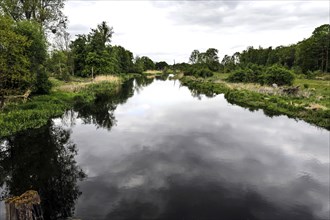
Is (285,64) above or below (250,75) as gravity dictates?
above

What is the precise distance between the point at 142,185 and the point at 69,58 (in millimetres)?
57546

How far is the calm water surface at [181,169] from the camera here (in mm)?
10938

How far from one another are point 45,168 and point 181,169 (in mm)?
7276

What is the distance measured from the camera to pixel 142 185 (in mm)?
Answer: 12836

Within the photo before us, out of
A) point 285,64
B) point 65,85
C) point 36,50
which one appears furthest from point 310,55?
point 36,50

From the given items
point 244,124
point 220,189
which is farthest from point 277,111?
point 220,189

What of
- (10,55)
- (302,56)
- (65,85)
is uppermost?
(302,56)

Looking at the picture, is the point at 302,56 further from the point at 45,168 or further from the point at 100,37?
the point at 45,168

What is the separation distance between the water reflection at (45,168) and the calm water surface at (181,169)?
0.18 feet

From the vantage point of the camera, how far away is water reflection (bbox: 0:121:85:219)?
1123 cm

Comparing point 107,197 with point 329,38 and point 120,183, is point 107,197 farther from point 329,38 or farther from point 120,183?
point 329,38

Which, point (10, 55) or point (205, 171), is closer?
point (205, 171)

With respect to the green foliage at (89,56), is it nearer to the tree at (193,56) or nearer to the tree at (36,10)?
the tree at (36,10)

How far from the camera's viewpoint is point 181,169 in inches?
582
